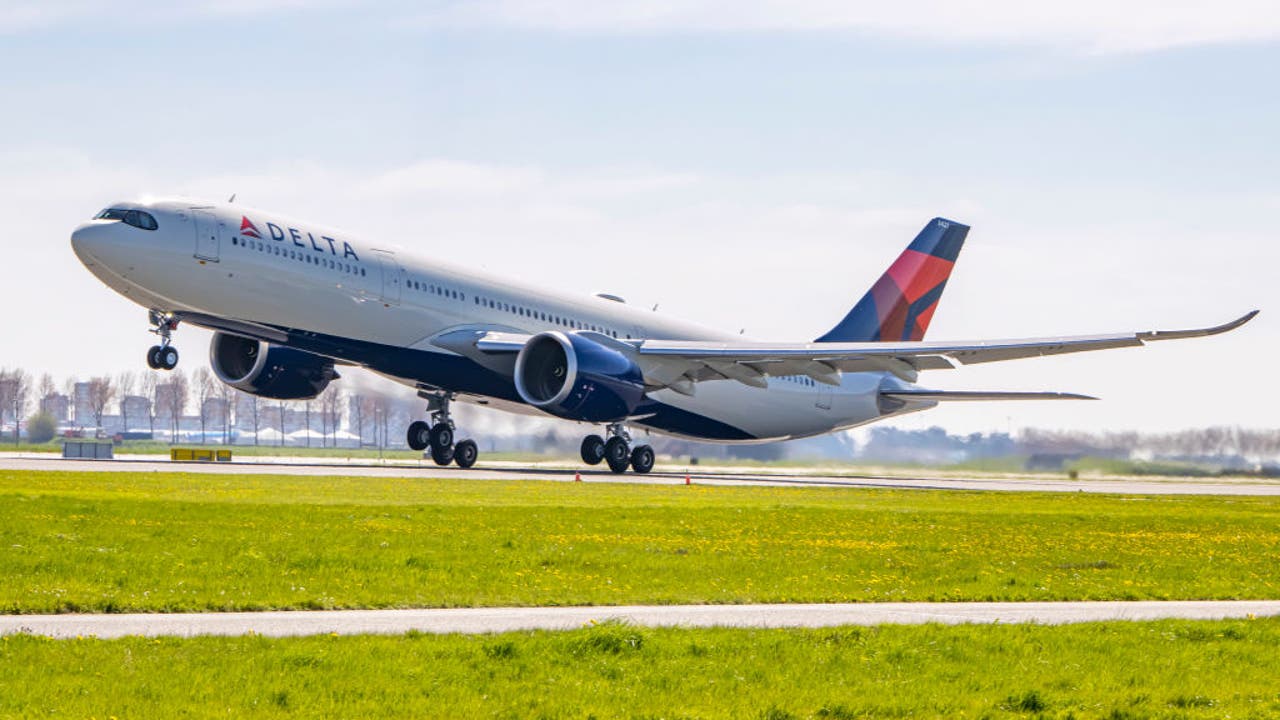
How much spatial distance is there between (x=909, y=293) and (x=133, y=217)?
99.6 ft

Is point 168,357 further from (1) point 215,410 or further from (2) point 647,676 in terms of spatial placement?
(1) point 215,410

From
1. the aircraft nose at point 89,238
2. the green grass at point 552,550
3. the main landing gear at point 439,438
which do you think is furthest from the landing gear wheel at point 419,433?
the green grass at point 552,550

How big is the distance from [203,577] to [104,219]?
76.7 feet

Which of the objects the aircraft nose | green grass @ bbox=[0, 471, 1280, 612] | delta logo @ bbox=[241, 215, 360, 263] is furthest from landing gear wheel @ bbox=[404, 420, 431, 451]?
green grass @ bbox=[0, 471, 1280, 612]

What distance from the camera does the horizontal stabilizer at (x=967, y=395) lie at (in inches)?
1831

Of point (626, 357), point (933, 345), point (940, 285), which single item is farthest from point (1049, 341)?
point (940, 285)

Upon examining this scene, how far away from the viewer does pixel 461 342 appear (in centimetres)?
4294

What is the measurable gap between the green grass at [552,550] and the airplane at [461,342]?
6913mm

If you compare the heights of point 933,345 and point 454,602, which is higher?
point 933,345

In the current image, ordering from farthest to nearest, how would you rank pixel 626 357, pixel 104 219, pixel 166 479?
pixel 626 357
pixel 104 219
pixel 166 479

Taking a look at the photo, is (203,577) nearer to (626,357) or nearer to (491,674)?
(491,674)

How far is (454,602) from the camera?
14.3m

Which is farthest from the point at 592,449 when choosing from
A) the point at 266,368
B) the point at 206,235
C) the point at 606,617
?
the point at 606,617

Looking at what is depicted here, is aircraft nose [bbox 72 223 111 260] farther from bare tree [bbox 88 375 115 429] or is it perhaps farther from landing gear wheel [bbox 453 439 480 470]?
bare tree [bbox 88 375 115 429]
